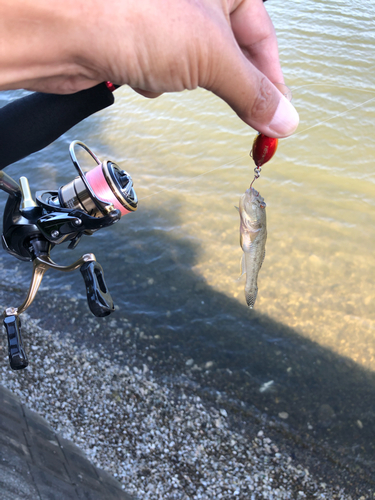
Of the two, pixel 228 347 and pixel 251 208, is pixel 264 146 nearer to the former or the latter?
pixel 251 208

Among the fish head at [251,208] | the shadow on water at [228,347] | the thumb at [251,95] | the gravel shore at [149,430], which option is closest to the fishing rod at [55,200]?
the fish head at [251,208]

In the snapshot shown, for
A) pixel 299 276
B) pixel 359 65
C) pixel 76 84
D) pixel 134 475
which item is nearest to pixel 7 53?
pixel 76 84

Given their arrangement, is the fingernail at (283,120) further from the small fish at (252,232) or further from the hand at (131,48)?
the small fish at (252,232)

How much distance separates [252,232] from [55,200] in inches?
46.1

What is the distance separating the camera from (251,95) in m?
1.40

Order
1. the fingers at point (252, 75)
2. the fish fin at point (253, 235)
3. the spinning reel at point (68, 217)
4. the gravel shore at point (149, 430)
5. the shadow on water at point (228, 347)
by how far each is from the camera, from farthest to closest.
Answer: the shadow on water at point (228, 347), the gravel shore at point (149, 430), the fish fin at point (253, 235), the spinning reel at point (68, 217), the fingers at point (252, 75)

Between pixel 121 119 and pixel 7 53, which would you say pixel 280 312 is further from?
pixel 121 119

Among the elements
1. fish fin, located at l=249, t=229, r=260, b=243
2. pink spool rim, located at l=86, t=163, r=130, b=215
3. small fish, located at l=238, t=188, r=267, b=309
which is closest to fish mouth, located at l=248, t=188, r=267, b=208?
small fish, located at l=238, t=188, r=267, b=309

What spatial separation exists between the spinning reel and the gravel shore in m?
1.46

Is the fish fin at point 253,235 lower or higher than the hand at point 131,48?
lower

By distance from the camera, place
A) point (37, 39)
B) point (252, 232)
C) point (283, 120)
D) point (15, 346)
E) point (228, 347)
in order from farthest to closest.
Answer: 1. point (228, 347)
2. point (252, 232)
3. point (15, 346)
4. point (283, 120)
5. point (37, 39)

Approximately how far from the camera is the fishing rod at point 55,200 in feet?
6.76

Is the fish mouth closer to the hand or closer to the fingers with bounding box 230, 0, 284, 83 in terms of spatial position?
the fingers with bounding box 230, 0, 284, 83

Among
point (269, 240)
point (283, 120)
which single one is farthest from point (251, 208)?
point (269, 240)
